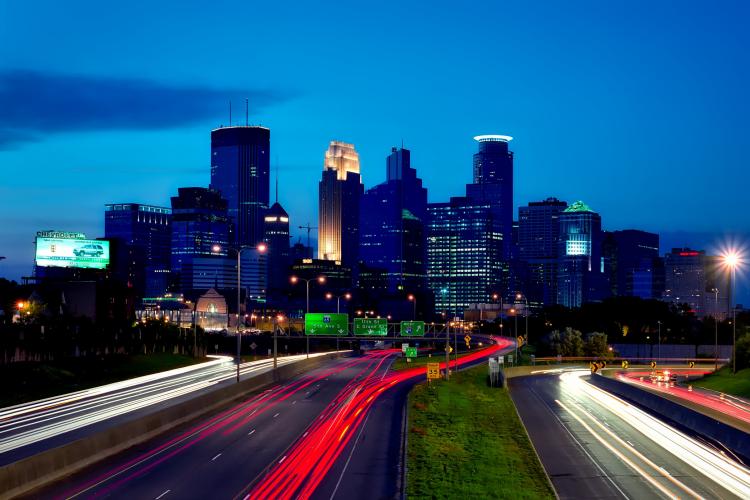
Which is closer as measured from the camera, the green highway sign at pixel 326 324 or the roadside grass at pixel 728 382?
the roadside grass at pixel 728 382

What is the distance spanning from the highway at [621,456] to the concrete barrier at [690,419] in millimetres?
1125

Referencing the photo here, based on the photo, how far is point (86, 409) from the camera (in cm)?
5884

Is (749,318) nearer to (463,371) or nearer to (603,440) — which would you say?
(463,371)

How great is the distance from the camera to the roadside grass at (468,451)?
35562 mm

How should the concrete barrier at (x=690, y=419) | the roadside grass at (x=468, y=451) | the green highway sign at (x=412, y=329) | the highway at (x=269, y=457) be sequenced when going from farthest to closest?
the green highway sign at (x=412, y=329), the concrete barrier at (x=690, y=419), the roadside grass at (x=468, y=451), the highway at (x=269, y=457)

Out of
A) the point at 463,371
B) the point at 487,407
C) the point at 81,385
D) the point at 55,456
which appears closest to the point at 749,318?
the point at 463,371

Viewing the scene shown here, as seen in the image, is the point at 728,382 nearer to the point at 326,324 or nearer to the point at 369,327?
the point at 369,327

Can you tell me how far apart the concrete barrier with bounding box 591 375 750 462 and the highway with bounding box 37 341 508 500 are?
16805 millimetres

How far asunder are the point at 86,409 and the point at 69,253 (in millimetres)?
109446

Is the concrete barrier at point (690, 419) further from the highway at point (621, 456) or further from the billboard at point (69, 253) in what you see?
the billboard at point (69, 253)

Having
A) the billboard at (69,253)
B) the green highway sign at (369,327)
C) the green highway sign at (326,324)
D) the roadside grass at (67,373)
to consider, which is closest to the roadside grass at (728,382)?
the green highway sign at (369,327)

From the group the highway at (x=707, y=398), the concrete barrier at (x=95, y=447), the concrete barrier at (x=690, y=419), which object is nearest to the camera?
the concrete barrier at (x=95, y=447)

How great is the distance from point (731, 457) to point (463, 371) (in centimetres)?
5765

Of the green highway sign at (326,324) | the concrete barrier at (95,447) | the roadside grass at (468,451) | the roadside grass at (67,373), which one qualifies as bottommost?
the roadside grass at (67,373)
